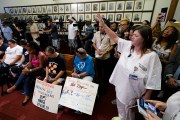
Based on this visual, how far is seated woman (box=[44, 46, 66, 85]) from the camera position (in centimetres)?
194

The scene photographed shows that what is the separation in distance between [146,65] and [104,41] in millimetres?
1213

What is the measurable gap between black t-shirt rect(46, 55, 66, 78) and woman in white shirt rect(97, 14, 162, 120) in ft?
3.56

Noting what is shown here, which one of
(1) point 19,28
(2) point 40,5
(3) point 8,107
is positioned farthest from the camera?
(2) point 40,5

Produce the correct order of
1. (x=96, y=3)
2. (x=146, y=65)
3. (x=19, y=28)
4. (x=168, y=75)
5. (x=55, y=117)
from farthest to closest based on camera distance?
(x=19, y=28) < (x=96, y=3) < (x=55, y=117) < (x=168, y=75) < (x=146, y=65)

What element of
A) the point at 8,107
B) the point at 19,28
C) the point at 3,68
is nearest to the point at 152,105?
the point at 8,107

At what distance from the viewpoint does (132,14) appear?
3818mm

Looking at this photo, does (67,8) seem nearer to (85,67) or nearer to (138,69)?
(85,67)

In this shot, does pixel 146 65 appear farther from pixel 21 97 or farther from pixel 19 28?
pixel 19 28

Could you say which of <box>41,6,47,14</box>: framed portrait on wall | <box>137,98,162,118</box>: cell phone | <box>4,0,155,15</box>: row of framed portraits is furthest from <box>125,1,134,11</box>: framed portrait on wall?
<box>137,98,162,118</box>: cell phone

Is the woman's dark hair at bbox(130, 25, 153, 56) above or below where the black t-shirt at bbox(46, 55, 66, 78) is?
above

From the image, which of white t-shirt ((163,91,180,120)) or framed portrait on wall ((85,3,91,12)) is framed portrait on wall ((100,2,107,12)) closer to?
framed portrait on wall ((85,3,91,12))

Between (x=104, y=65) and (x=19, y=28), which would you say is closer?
(x=104, y=65)

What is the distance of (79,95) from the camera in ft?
5.36

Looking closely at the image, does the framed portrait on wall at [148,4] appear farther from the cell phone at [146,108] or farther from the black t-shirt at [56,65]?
the cell phone at [146,108]
